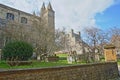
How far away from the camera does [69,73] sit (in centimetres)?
795

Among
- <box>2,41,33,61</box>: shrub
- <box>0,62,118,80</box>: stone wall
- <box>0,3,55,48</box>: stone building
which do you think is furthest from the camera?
<box>0,3,55,48</box>: stone building

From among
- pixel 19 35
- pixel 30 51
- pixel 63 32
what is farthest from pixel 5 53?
pixel 63 32

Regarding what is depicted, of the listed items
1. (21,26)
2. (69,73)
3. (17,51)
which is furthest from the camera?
(21,26)

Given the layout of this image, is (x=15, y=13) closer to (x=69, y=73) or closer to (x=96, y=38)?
(x=96, y=38)

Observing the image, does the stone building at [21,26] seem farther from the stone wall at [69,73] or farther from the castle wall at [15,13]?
the stone wall at [69,73]

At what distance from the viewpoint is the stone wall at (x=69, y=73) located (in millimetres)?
5477

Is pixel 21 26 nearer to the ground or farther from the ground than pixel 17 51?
farther from the ground

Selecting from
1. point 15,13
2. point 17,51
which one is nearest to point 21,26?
point 15,13

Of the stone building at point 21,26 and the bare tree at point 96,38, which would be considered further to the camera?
the bare tree at point 96,38

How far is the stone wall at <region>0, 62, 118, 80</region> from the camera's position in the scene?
18.0 feet

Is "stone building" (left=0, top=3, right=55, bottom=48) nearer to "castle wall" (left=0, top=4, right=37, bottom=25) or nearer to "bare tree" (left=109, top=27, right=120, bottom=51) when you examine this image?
"castle wall" (left=0, top=4, right=37, bottom=25)

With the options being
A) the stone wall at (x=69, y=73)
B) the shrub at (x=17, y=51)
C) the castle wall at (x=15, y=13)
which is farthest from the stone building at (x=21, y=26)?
the stone wall at (x=69, y=73)

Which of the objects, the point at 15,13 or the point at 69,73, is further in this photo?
the point at 15,13

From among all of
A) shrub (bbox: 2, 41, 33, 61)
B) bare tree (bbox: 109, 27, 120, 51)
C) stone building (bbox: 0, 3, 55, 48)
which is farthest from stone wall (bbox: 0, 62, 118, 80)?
bare tree (bbox: 109, 27, 120, 51)
